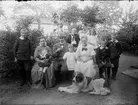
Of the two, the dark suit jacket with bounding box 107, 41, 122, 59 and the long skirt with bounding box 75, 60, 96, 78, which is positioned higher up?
the dark suit jacket with bounding box 107, 41, 122, 59

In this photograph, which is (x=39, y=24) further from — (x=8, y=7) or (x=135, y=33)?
(x=135, y=33)

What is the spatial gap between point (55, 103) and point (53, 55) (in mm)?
1892

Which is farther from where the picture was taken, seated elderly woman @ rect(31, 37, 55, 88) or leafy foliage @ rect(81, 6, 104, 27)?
leafy foliage @ rect(81, 6, 104, 27)

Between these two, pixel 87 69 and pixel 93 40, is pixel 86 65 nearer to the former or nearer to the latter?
pixel 87 69

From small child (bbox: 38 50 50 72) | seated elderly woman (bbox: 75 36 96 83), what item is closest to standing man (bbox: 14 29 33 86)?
small child (bbox: 38 50 50 72)

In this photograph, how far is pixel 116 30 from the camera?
4.91m

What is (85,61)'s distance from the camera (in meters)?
4.97

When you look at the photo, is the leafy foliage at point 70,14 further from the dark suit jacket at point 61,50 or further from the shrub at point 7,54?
the shrub at point 7,54

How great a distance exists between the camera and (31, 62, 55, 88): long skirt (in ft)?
16.5

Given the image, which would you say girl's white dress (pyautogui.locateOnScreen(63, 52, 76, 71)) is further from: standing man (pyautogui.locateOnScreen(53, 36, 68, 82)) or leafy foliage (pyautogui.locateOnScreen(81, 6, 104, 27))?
leafy foliage (pyautogui.locateOnScreen(81, 6, 104, 27))

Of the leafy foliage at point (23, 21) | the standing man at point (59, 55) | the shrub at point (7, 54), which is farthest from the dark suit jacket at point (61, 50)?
the shrub at point (7, 54)

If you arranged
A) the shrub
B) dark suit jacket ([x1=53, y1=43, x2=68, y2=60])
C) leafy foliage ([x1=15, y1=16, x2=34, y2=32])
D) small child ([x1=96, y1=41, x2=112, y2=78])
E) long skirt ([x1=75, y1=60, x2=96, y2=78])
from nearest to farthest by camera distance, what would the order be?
long skirt ([x1=75, y1=60, x2=96, y2=78]) < the shrub < small child ([x1=96, y1=41, x2=112, y2=78]) < leafy foliage ([x1=15, y1=16, x2=34, y2=32]) < dark suit jacket ([x1=53, y1=43, x2=68, y2=60])

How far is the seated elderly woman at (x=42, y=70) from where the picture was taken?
5.05 meters

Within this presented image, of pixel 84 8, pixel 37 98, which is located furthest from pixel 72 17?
pixel 37 98
